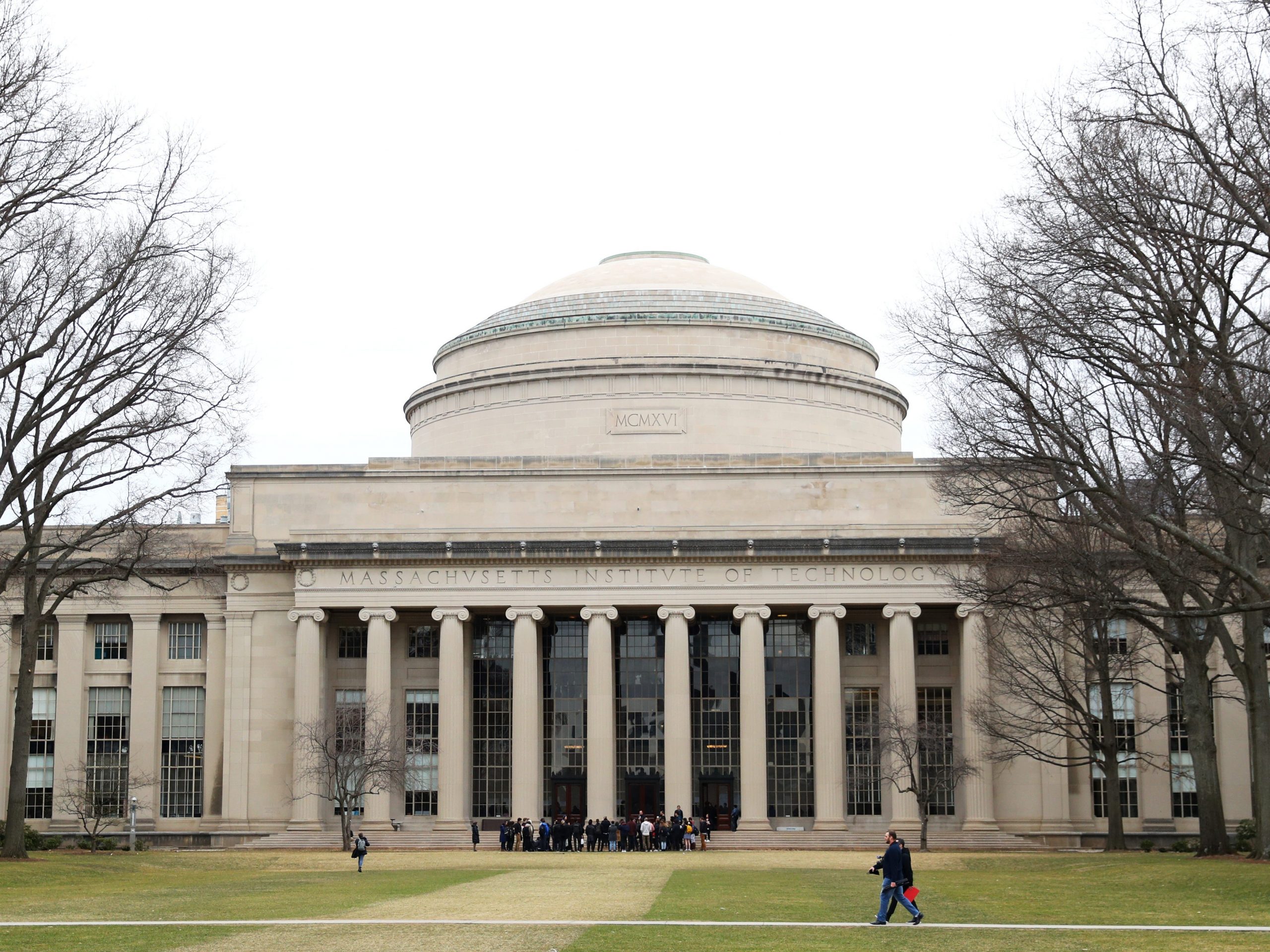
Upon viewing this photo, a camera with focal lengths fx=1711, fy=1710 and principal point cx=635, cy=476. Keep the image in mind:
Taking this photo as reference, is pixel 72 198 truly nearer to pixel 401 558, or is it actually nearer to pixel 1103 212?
pixel 1103 212

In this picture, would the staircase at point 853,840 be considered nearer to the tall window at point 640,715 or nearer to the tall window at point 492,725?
the tall window at point 640,715

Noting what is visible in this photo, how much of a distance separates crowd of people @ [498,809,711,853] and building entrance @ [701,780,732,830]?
568cm

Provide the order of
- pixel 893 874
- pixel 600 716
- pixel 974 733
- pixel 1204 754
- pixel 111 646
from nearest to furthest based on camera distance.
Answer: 1. pixel 893 874
2. pixel 1204 754
3. pixel 974 733
4. pixel 600 716
5. pixel 111 646

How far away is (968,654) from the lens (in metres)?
68.2

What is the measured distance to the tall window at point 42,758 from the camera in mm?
70562

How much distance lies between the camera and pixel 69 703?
7125 cm

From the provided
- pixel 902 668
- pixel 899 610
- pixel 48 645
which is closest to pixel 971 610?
pixel 899 610

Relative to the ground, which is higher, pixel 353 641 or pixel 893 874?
pixel 353 641

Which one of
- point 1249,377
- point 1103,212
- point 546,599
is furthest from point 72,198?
point 546,599

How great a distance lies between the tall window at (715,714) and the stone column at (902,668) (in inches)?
254

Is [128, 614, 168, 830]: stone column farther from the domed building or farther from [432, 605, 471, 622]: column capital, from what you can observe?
[432, 605, 471, 622]: column capital

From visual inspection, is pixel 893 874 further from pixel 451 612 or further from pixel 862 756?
pixel 451 612

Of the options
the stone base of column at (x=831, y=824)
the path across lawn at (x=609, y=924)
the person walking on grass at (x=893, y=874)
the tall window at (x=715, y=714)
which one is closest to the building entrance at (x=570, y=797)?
the tall window at (x=715, y=714)

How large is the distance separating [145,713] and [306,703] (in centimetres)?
767
